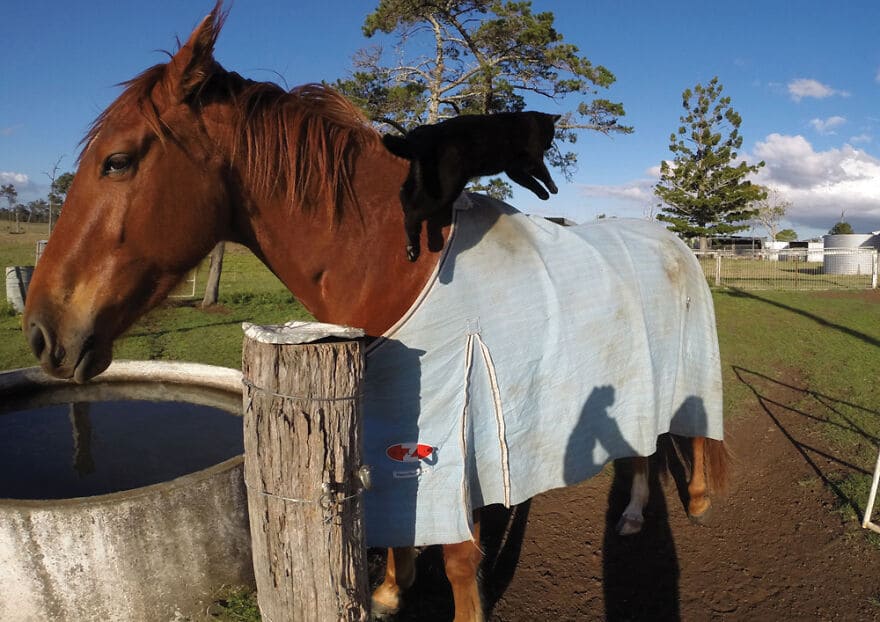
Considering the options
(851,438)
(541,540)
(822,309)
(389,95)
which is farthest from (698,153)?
(541,540)

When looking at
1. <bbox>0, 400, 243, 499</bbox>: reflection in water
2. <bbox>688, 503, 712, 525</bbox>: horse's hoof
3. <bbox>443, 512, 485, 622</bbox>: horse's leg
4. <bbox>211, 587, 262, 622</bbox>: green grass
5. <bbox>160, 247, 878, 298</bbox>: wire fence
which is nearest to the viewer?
<bbox>443, 512, 485, 622</bbox>: horse's leg

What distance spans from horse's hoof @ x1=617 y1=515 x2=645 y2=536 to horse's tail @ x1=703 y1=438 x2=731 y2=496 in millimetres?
539

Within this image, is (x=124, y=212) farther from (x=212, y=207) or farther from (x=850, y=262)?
(x=850, y=262)

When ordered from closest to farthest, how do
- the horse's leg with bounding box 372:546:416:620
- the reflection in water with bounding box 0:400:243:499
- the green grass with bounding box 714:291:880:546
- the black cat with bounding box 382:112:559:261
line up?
1. the black cat with bounding box 382:112:559:261
2. the horse's leg with bounding box 372:546:416:620
3. the reflection in water with bounding box 0:400:243:499
4. the green grass with bounding box 714:291:880:546

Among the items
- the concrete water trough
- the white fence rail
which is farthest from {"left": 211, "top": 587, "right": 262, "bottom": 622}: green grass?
the white fence rail

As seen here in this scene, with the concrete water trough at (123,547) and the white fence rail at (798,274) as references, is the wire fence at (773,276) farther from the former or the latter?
the concrete water trough at (123,547)

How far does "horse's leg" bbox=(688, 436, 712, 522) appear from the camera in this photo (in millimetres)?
3611

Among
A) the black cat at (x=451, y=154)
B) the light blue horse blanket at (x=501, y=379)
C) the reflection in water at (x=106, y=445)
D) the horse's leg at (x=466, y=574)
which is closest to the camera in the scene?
the black cat at (x=451, y=154)

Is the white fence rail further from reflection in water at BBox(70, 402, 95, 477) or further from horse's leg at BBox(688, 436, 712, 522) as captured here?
reflection in water at BBox(70, 402, 95, 477)

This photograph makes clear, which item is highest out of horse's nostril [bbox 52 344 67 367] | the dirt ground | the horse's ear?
the horse's ear

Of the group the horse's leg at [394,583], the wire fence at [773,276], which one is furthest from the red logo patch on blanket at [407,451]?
the wire fence at [773,276]

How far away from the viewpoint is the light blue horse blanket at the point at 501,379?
6.09 feet

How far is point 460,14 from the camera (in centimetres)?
1430

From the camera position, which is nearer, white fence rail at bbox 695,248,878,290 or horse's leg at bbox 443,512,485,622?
horse's leg at bbox 443,512,485,622
